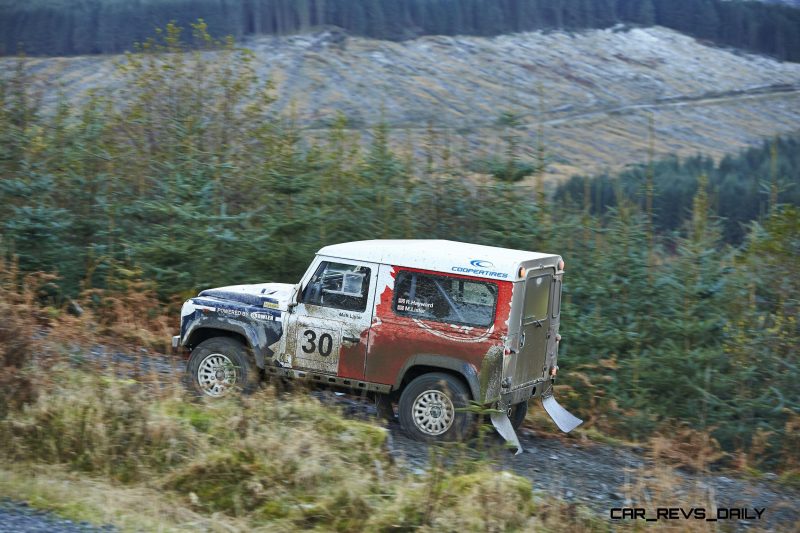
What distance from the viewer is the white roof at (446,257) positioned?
9.54 meters

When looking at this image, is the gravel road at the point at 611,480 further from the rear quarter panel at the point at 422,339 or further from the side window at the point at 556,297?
the side window at the point at 556,297

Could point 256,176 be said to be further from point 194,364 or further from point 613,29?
point 613,29

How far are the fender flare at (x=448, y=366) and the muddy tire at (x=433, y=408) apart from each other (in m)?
0.13

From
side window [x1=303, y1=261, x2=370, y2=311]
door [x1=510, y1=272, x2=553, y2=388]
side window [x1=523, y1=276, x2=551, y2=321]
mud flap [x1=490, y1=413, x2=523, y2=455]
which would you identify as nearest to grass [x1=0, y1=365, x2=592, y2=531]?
mud flap [x1=490, y1=413, x2=523, y2=455]

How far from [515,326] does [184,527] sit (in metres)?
4.33

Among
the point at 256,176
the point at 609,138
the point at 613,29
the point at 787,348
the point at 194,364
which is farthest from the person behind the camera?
the point at 613,29

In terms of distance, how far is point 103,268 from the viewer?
15633 millimetres

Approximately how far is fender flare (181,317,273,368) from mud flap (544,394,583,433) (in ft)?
10.8

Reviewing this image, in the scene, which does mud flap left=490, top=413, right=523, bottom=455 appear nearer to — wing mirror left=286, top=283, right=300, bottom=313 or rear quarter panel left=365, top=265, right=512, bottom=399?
rear quarter panel left=365, top=265, right=512, bottom=399

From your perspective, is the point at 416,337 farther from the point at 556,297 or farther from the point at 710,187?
the point at 710,187

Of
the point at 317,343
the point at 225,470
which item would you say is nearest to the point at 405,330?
the point at 317,343

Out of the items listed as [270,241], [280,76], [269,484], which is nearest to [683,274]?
[270,241]
